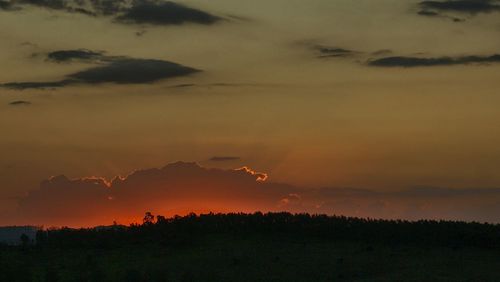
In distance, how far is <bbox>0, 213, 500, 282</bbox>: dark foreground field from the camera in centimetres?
4484

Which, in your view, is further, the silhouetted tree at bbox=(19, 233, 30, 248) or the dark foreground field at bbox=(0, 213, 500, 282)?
the silhouetted tree at bbox=(19, 233, 30, 248)

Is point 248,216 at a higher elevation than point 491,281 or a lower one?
higher

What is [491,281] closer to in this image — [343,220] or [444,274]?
[444,274]

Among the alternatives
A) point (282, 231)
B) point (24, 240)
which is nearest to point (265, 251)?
point (282, 231)

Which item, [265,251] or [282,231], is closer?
[265,251]

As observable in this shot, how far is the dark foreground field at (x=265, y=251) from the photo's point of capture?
1766 inches

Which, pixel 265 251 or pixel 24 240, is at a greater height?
pixel 24 240

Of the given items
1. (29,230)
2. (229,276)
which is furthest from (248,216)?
(29,230)

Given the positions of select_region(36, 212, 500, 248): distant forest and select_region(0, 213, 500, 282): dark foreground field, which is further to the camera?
select_region(36, 212, 500, 248): distant forest

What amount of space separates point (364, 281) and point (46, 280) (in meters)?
14.1

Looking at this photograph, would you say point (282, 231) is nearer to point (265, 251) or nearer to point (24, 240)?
point (265, 251)

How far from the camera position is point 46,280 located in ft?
130

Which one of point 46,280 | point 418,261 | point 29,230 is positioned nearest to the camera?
point 46,280

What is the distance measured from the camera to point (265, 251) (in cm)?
4944
